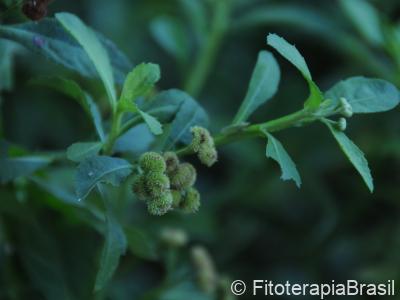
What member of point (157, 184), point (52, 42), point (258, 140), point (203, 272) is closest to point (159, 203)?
point (157, 184)

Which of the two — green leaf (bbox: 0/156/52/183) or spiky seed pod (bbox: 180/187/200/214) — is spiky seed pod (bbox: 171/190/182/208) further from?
green leaf (bbox: 0/156/52/183)

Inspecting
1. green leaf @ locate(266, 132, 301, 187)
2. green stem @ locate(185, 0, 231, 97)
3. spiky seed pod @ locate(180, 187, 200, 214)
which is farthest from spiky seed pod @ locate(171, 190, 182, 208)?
green stem @ locate(185, 0, 231, 97)

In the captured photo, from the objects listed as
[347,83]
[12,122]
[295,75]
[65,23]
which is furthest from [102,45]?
[295,75]

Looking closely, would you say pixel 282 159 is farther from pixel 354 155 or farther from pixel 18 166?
pixel 18 166

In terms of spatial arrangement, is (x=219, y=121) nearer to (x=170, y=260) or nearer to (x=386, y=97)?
(x=170, y=260)

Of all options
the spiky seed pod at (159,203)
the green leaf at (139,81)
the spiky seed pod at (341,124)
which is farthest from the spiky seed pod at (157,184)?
the spiky seed pod at (341,124)

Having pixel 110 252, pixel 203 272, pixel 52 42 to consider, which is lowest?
pixel 203 272
